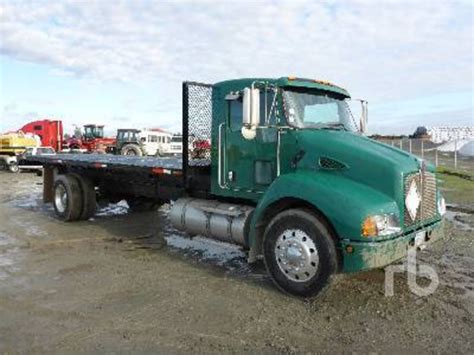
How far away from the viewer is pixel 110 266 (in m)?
7.54

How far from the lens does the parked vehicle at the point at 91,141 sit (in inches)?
1458

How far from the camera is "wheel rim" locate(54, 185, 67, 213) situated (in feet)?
37.0

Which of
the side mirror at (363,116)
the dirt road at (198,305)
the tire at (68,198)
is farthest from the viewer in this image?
the tire at (68,198)

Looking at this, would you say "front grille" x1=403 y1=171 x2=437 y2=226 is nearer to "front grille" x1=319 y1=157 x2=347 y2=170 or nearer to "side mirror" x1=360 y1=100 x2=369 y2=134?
"front grille" x1=319 y1=157 x2=347 y2=170

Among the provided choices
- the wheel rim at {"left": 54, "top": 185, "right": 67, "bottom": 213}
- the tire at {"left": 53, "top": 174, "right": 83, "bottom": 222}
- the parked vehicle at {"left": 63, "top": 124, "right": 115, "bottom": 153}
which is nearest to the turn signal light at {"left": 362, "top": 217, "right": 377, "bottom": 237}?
the tire at {"left": 53, "top": 174, "right": 83, "bottom": 222}

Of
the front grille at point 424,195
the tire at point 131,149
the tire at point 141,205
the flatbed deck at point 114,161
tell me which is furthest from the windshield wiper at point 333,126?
the tire at point 131,149

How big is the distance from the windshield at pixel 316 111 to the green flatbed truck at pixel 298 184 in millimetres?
16

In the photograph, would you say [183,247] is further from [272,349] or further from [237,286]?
[272,349]

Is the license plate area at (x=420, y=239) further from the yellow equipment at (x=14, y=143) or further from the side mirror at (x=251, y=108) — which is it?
the yellow equipment at (x=14, y=143)

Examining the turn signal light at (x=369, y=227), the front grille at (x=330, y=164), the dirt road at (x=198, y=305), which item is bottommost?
the dirt road at (x=198, y=305)

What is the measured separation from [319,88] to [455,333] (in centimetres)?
355

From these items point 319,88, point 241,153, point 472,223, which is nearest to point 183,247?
point 241,153

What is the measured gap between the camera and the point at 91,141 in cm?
3756

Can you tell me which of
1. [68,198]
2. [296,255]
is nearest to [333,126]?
[296,255]
